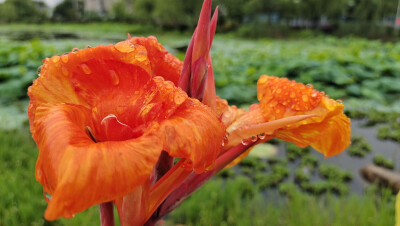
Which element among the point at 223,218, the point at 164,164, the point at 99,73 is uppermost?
the point at 99,73

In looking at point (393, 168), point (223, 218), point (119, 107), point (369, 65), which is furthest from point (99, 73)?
point (369, 65)

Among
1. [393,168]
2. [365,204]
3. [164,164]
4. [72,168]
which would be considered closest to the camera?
[72,168]

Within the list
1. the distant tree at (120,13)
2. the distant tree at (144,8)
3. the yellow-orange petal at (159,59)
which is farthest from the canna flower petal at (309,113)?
the distant tree at (120,13)

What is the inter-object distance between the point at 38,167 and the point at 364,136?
2510mm

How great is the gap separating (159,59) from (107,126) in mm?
114

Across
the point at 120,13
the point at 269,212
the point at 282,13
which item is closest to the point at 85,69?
the point at 269,212

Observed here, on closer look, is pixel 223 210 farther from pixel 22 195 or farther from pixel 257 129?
pixel 257 129

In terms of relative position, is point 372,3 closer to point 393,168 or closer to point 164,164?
point 393,168

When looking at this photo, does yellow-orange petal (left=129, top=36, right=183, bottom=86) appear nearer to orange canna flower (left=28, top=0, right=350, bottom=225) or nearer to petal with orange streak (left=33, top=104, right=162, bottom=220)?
orange canna flower (left=28, top=0, right=350, bottom=225)

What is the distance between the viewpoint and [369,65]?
12.3 feet

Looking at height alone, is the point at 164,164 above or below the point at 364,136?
above

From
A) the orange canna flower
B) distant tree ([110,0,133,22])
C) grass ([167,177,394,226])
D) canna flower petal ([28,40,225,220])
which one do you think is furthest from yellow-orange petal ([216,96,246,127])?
distant tree ([110,0,133,22])

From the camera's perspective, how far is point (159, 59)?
0.36 meters

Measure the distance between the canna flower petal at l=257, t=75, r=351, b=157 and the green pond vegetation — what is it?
0.74m
